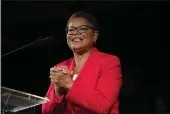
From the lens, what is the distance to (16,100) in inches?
52.7

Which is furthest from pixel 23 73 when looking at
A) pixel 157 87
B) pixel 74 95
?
pixel 74 95

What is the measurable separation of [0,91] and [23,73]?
128cm

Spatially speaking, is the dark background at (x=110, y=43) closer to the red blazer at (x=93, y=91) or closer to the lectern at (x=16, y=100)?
the red blazer at (x=93, y=91)

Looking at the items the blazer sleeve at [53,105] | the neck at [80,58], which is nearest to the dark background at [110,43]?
the neck at [80,58]

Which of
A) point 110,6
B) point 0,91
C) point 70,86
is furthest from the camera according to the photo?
point 110,6

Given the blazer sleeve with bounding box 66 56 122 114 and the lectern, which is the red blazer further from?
the lectern

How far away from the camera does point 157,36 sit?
2.70 metres

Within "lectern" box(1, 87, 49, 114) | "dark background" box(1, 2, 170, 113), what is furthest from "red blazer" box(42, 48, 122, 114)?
"dark background" box(1, 2, 170, 113)

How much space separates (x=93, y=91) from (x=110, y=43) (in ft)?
4.05

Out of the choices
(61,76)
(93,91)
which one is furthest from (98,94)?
(61,76)

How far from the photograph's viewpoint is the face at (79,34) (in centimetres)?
160

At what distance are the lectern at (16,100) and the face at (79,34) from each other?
1.13ft

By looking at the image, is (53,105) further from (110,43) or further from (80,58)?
(110,43)

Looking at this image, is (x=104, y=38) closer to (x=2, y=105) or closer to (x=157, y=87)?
(x=157, y=87)
